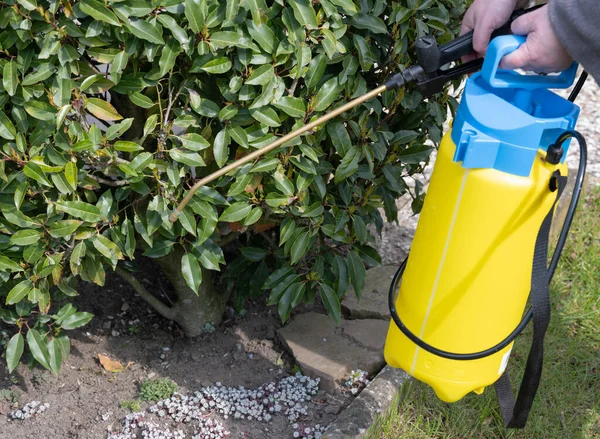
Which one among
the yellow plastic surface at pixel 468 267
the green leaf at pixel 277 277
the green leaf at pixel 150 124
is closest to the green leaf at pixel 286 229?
the green leaf at pixel 277 277

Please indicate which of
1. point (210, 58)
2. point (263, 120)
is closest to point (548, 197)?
point (263, 120)

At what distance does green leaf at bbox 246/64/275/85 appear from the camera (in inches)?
83.4

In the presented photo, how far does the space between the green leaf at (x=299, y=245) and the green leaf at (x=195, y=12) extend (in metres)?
0.87

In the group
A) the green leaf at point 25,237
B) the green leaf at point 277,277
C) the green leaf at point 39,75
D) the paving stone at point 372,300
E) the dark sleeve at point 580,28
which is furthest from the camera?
the paving stone at point 372,300

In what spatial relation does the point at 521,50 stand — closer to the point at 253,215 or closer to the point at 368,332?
the point at 253,215

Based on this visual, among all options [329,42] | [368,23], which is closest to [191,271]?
[329,42]

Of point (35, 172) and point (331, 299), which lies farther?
point (331, 299)

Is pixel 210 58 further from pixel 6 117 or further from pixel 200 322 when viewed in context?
pixel 200 322

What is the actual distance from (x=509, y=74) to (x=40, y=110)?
1.36 m

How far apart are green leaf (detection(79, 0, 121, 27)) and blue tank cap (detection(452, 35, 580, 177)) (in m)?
0.98

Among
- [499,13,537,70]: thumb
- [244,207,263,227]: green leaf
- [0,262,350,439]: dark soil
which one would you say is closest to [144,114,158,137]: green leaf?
[244,207,263,227]: green leaf

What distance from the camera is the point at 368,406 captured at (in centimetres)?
264

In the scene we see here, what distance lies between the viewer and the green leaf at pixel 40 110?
2088mm

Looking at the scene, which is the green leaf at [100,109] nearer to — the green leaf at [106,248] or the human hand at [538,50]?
the green leaf at [106,248]
